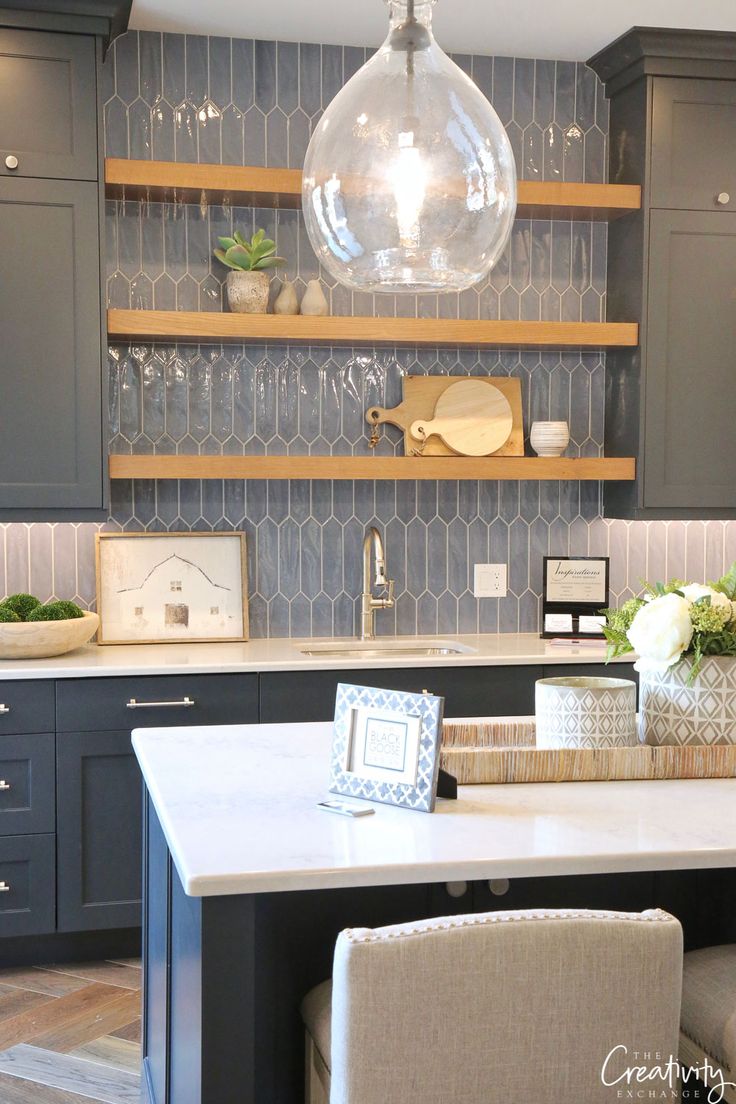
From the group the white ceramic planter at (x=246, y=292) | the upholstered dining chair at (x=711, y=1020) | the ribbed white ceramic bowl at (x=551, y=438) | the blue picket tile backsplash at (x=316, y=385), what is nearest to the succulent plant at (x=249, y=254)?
the white ceramic planter at (x=246, y=292)

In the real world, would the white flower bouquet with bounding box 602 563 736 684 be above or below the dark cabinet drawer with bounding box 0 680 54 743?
above

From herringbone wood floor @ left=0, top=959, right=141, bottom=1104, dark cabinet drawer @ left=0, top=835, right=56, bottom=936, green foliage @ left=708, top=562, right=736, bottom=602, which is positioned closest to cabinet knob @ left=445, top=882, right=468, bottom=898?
green foliage @ left=708, top=562, right=736, bottom=602

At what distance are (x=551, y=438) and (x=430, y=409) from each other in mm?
418

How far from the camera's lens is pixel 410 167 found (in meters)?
1.62

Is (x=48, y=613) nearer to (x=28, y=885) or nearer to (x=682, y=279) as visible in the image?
(x=28, y=885)

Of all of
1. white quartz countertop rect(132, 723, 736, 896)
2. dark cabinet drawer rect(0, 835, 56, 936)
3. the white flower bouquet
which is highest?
the white flower bouquet

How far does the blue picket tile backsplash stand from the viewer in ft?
12.9

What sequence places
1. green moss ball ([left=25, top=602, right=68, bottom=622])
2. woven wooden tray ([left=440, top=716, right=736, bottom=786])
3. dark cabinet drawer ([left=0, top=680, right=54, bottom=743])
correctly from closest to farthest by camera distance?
woven wooden tray ([left=440, top=716, right=736, bottom=786])
dark cabinet drawer ([left=0, top=680, right=54, bottom=743])
green moss ball ([left=25, top=602, right=68, bottom=622])

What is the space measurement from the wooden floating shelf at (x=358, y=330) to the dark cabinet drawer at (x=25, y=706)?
1.10m

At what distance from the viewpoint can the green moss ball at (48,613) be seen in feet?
11.5

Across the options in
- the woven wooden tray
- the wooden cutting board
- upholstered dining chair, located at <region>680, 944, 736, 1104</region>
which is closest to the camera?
upholstered dining chair, located at <region>680, 944, 736, 1104</region>

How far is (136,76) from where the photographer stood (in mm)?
3887

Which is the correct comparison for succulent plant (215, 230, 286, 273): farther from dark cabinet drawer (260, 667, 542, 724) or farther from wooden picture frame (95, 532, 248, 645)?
dark cabinet drawer (260, 667, 542, 724)

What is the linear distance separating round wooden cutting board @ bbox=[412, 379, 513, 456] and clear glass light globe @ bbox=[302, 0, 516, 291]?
7.62 feet
